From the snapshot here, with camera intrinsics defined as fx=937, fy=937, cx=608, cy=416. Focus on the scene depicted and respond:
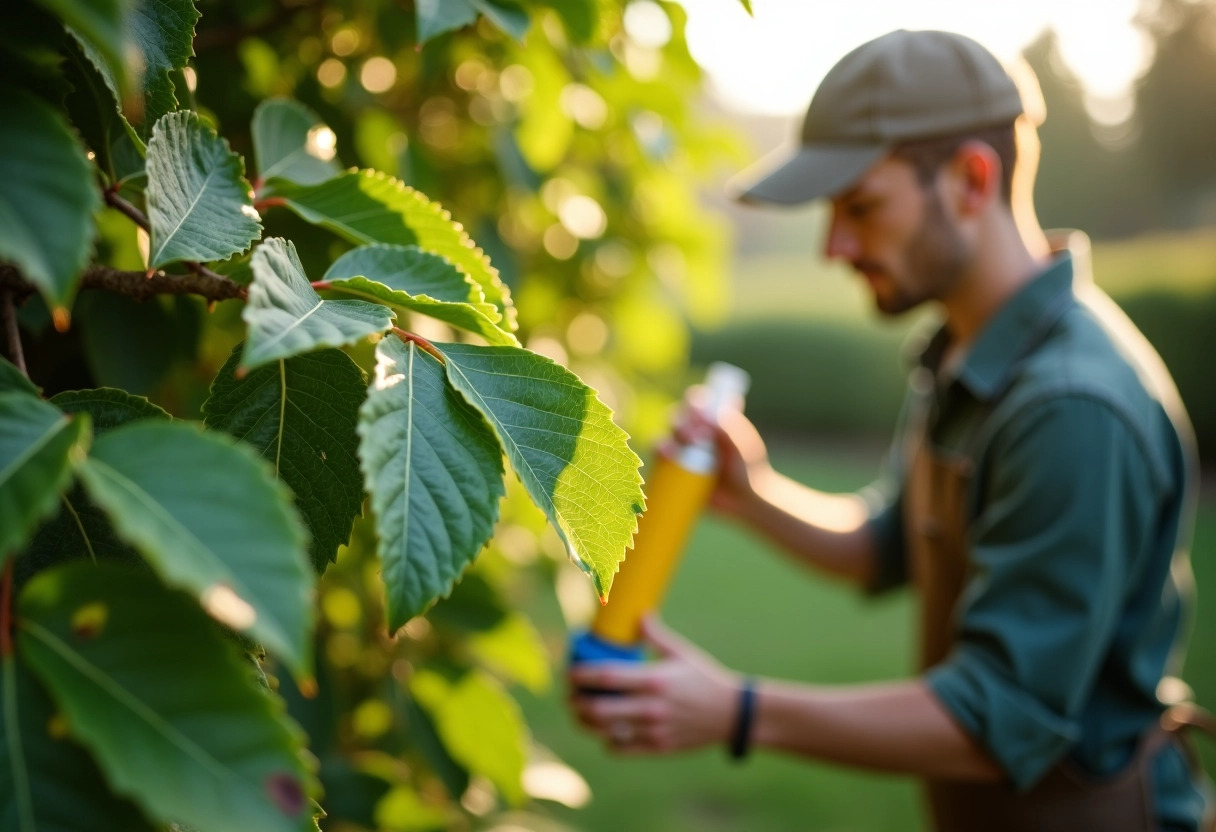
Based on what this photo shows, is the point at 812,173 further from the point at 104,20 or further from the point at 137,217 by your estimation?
the point at 104,20

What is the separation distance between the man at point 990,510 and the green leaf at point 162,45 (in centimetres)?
102

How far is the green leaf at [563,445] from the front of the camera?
1.58 feet

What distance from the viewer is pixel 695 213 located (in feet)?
6.91

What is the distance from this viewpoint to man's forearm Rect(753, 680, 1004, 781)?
1.36 meters

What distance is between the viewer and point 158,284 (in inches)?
19.6

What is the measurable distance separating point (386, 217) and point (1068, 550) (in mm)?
1082

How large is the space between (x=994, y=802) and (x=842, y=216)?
1.04 meters

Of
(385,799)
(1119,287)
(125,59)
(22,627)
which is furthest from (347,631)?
(1119,287)

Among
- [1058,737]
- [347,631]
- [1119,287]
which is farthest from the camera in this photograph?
[1119,287]

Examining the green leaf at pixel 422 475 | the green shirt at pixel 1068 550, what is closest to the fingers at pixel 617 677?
the green shirt at pixel 1068 550

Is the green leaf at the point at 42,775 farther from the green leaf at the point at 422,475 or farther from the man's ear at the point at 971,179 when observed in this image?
the man's ear at the point at 971,179

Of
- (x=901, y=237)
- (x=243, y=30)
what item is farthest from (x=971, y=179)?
(x=243, y=30)

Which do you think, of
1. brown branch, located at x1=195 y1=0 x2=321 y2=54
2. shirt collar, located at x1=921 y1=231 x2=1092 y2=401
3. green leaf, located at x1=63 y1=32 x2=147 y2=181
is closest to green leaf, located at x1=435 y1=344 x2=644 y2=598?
green leaf, located at x1=63 y1=32 x2=147 y2=181

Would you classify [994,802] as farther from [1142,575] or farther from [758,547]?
[758,547]
